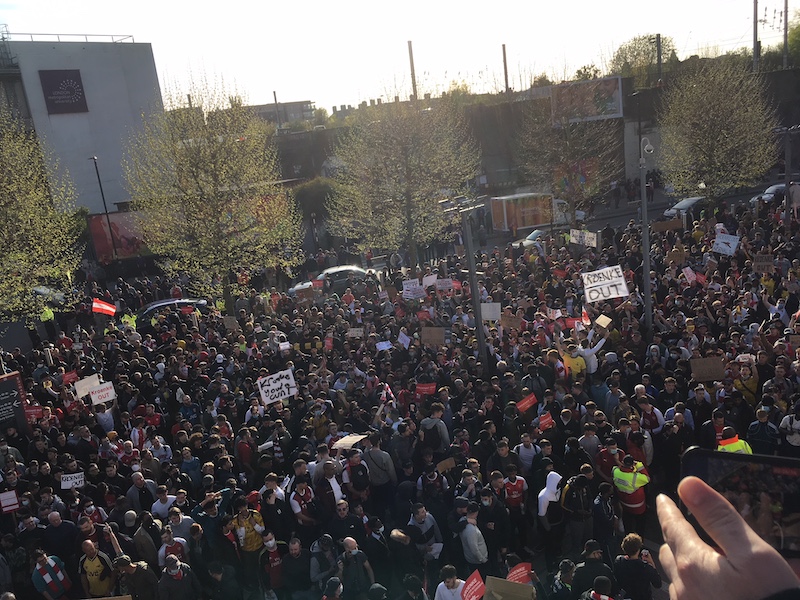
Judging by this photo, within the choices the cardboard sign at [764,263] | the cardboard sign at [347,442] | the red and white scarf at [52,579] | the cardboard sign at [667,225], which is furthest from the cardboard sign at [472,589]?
the cardboard sign at [667,225]

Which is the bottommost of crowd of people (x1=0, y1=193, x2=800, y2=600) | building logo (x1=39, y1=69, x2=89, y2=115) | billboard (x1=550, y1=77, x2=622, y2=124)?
crowd of people (x1=0, y1=193, x2=800, y2=600)

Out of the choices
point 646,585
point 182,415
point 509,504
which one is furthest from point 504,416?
point 182,415

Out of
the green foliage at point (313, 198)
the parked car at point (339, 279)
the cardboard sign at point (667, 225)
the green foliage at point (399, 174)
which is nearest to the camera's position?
the cardboard sign at point (667, 225)

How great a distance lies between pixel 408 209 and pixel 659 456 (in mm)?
19619

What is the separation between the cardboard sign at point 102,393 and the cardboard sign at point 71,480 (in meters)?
3.29

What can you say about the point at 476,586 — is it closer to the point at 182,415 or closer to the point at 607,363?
the point at 607,363

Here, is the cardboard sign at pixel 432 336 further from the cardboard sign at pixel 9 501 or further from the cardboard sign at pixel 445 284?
the cardboard sign at pixel 9 501

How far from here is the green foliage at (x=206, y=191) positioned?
23.6 metres

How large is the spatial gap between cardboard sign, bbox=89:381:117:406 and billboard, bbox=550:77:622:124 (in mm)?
29465

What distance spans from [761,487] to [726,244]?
1691cm

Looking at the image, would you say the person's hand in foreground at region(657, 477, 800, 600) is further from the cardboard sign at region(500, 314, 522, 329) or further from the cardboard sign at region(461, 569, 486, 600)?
the cardboard sign at region(500, 314, 522, 329)

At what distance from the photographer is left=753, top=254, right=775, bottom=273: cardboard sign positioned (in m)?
14.9

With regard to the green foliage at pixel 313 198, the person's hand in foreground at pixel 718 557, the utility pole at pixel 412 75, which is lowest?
the green foliage at pixel 313 198

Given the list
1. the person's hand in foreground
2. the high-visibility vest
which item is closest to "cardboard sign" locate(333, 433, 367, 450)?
the high-visibility vest
